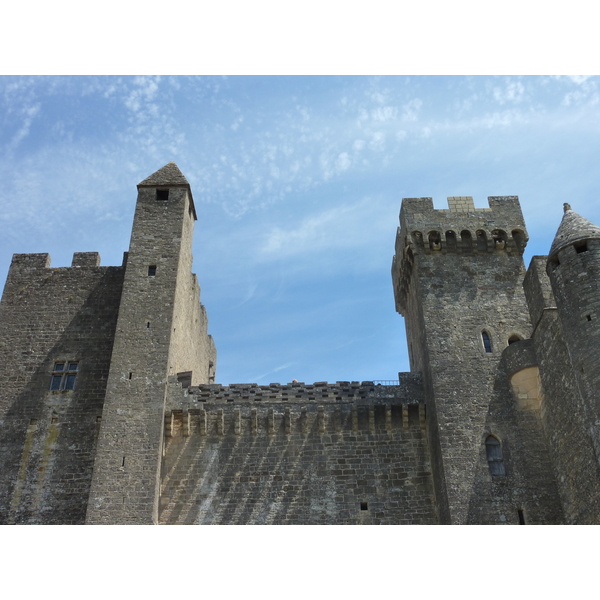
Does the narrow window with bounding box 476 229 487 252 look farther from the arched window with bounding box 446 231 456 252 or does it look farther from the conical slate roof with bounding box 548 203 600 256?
the conical slate roof with bounding box 548 203 600 256

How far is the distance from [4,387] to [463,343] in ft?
43.8

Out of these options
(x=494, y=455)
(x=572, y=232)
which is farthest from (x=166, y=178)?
(x=494, y=455)

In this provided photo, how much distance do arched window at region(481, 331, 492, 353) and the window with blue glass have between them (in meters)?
11.9

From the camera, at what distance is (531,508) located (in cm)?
1644

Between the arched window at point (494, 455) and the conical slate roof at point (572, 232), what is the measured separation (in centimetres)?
514

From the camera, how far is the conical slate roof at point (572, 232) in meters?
15.8

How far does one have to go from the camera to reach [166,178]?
873 inches

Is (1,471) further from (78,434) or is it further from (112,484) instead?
(112,484)

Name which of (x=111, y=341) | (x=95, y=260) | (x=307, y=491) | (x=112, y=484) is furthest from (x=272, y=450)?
(x=95, y=260)

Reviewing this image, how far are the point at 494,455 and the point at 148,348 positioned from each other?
9877 mm

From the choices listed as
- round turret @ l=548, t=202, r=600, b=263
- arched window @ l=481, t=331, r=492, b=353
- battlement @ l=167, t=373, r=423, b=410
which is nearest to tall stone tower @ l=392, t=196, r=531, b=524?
arched window @ l=481, t=331, r=492, b=353

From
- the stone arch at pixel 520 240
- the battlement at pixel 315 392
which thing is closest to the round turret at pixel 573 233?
the stone arch at pixel 520 240

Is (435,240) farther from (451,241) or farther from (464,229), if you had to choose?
(464,229)

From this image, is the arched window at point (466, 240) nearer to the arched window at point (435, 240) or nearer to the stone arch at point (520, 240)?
the arched window at point (435, 240)
